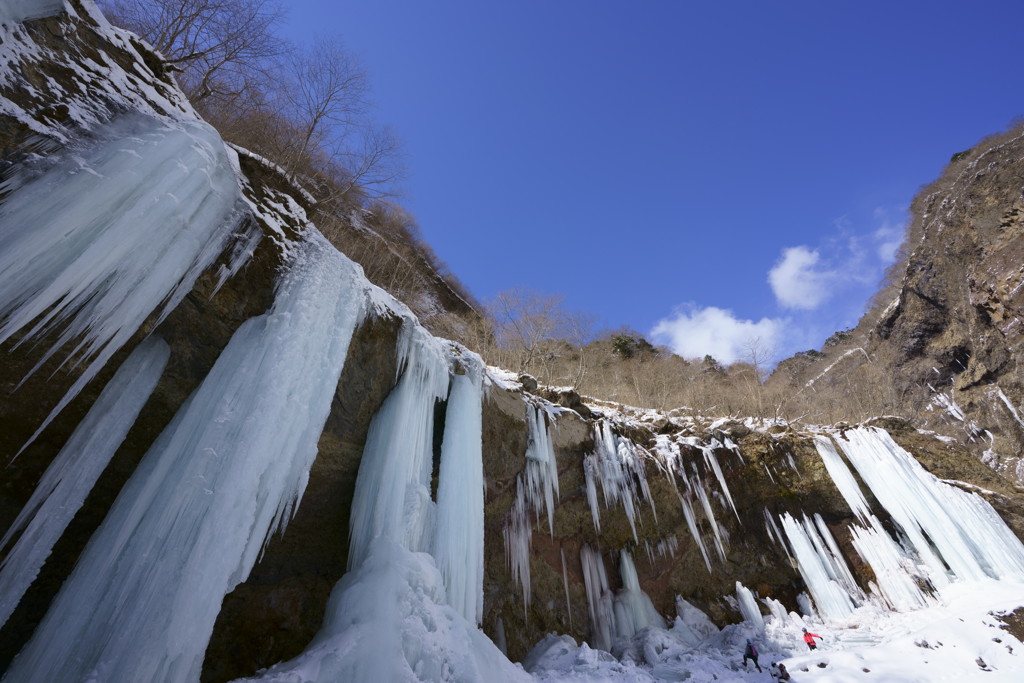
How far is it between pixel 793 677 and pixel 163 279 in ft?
31.9

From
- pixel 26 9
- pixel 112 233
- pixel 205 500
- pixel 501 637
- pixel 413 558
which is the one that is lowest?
pixel 501 637

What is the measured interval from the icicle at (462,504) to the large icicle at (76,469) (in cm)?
316

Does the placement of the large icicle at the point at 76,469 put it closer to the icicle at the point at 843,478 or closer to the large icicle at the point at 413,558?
the large icicle at the point at 413,558

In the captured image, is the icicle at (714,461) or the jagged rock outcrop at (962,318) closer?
the icicle at (714,461)

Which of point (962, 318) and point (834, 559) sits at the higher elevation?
point (962, 318)

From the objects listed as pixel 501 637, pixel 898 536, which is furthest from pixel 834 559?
pixel 501 637

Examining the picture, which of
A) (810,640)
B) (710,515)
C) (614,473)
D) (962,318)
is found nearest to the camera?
(810,640)

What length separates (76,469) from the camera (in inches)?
124

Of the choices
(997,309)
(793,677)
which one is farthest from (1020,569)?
(997,309)

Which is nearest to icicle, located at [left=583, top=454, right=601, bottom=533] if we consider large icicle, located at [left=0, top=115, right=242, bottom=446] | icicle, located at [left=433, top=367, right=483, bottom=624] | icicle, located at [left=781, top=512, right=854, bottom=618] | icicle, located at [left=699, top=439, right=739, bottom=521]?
icicle, located at [left=699, top=439, right=739, bottom=521]

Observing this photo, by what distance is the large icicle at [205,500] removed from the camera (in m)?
2.50

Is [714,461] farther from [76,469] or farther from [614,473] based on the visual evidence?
[76,469]

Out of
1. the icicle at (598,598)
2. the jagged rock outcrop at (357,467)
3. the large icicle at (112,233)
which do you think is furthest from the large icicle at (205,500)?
the icicle at (598,598)

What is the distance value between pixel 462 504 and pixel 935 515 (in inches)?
425
